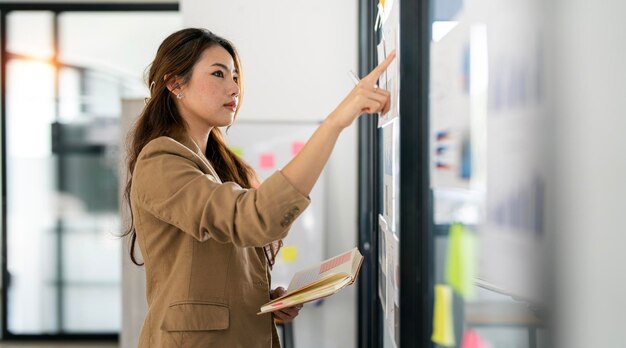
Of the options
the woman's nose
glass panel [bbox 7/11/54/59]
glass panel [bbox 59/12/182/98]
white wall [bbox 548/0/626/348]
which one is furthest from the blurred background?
glass panel [bbox 7/11/54/59]

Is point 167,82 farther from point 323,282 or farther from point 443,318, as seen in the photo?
point 443,318

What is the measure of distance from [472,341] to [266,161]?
8.56 feet

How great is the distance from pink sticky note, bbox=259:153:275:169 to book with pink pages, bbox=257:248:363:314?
211 centimetres

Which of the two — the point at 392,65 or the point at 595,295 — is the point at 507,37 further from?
the point at 392,65

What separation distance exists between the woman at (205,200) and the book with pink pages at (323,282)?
104 mm

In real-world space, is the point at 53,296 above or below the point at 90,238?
below

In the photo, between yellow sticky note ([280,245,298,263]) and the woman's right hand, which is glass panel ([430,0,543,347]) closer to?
the woman's right hand

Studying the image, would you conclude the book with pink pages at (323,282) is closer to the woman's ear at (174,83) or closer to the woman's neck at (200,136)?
the woman's neck at (200,136)

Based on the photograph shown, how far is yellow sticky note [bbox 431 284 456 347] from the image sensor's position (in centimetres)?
119

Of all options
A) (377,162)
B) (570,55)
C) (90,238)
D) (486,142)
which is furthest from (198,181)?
(90,238)

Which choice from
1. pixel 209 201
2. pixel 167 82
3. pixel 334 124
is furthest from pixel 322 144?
pixel 167 82

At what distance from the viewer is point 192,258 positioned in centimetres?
138

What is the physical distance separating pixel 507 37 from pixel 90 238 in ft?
15.1

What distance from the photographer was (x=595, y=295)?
59 centimetres
